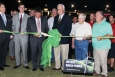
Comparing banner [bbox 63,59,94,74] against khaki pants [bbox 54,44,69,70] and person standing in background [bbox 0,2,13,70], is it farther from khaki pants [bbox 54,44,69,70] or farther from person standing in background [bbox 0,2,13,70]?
person standing in background [bbox 0,2,13,70]

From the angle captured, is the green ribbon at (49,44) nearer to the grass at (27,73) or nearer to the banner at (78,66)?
the grass at (27,73)

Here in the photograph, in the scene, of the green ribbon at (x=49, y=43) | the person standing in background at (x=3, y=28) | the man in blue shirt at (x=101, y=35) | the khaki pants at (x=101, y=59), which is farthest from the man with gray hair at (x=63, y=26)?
the person standing in background at (x=3, y=28)

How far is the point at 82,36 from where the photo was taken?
6.92 meters

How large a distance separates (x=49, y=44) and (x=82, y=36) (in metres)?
1.07

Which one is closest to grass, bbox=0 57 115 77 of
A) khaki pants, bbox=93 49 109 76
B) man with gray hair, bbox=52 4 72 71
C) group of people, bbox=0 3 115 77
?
group of people, bbox=0 3 115 77

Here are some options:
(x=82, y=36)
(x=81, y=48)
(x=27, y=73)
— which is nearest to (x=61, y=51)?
(x=81, y=48)

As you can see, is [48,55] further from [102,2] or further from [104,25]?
[102,2]

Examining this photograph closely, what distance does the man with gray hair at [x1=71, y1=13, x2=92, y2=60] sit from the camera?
22.7ft

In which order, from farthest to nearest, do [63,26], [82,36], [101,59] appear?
[63,26]
[82,36]
[101,59]

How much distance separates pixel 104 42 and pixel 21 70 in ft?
9.51

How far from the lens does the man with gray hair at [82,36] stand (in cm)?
Result: 691

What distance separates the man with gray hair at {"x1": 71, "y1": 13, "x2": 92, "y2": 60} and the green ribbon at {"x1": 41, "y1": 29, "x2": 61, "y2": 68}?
586mm

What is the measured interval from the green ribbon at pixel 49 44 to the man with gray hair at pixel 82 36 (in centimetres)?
59

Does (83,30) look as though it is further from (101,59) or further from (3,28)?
(3,28)
